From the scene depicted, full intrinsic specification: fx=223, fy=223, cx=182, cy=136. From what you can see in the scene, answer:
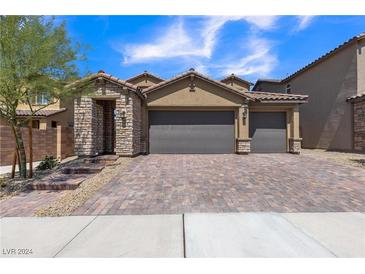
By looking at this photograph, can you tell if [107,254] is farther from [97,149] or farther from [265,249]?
[97,149]

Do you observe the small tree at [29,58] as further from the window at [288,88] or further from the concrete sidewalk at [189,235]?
the window at [288,88]

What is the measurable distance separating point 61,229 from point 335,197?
6479 millimetres

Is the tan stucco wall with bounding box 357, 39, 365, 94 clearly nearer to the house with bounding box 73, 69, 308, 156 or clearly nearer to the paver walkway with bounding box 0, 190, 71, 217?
the house with bounding box 73, 69, 308, 156

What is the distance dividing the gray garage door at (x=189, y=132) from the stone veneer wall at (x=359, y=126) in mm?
8618

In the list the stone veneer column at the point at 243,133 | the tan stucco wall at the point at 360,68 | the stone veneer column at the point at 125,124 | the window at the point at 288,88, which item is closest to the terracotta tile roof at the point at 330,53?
the tan stucco wall at the point at 360,68

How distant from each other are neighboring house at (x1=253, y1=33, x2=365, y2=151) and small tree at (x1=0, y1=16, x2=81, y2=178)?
58.3 ft

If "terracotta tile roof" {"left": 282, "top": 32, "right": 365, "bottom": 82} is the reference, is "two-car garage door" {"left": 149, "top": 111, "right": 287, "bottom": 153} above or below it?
below

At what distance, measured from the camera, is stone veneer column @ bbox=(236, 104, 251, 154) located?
46.2 ft

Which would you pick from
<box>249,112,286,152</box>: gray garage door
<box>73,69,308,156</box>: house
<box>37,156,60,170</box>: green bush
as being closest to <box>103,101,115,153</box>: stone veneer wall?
<box>73,69,308,156</box>: house

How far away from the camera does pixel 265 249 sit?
3395 millimetres

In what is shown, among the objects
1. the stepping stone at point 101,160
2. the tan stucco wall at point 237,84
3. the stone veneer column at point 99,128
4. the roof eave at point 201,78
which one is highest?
the tan stucco wall at point 237,84

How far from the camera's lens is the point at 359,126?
1498cm

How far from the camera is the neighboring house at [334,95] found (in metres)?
15.5
